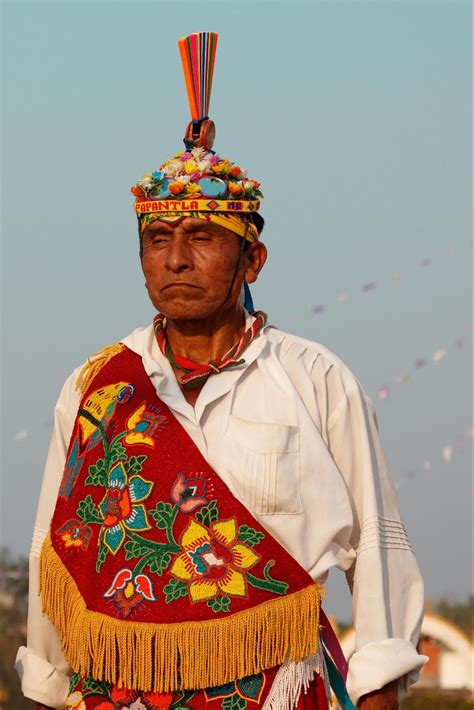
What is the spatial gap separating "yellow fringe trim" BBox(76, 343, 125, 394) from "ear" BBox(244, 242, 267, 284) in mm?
552

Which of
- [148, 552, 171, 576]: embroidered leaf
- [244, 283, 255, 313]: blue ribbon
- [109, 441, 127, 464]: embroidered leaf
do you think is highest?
[244, 283, 255, 313]: blue ribbon

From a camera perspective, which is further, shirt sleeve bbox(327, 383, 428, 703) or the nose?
the nose

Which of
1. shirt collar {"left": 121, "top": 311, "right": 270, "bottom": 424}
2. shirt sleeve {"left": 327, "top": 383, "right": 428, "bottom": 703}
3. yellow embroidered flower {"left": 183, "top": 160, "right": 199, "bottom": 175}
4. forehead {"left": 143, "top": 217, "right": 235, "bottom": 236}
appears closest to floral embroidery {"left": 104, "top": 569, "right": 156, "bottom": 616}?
shirt collar {"left": 121, "top": 311, "right": 270, "bottom": 424}

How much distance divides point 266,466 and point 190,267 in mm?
715

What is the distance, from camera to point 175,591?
5.06m

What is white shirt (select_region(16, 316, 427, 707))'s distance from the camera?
5121mm

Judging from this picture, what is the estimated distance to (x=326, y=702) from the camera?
5125 mm

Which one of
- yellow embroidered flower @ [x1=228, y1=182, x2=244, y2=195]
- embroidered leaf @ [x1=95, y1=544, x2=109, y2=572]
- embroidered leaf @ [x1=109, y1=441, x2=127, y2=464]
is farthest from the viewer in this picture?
yellow embroidered flower @ [x1=228, y1=182, x2=244, y2=195]

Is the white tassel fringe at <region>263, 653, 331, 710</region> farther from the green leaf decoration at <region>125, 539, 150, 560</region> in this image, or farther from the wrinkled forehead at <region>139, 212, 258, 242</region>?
the wrinkled forehead at <region>139, 212, 258, 242</region>

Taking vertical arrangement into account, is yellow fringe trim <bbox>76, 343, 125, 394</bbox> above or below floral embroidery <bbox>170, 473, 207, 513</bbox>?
above

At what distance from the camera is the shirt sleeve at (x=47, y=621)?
215 inches

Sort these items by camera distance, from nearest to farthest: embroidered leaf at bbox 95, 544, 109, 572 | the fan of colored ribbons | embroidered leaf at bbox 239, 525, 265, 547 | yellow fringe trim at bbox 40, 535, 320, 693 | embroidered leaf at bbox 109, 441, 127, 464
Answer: yellow fringe trim at bbox 40, 535, 320, 693
embroidered leaf at bbox 239, 525, 265, 547
embroidered leaf at bbox 95, 544, 109, 572
embroidered leaf at bbox 109, 441, 127, 464
the fan of colored ribbons

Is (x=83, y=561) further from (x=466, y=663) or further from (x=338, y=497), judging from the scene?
(x=466, y=663)

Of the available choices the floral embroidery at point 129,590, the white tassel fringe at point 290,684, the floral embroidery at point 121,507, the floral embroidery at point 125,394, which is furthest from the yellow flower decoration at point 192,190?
the white tassel fringe at point 290,684
